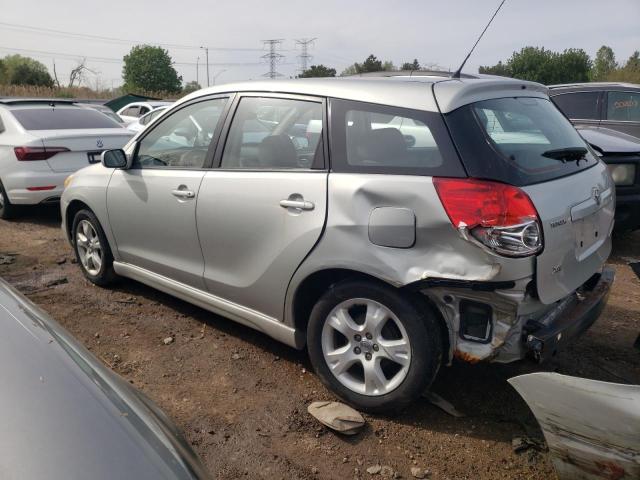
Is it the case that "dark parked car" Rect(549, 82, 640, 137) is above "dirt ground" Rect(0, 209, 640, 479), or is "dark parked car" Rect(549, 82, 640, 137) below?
above

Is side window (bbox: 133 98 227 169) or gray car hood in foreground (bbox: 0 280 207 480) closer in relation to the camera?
gray car hood in foreground (bbox: 0 280 207 480)

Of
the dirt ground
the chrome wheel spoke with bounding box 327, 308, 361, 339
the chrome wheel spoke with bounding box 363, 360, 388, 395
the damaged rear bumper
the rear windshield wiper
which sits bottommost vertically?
the dirt ground

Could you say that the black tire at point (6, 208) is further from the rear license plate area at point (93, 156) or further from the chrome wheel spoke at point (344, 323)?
the chrome wheel spoke at point (344, 323)

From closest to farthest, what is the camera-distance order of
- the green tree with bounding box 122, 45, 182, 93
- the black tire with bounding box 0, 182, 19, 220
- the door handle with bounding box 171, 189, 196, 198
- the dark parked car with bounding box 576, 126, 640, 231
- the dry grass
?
the door handle with bounding box 171, 189, 196, 198 → the dark parked car with bounding box 576, 126, 640, 231 → the black tire with bounding box 0, 182, 19, 220 → the dry grass → the green tree with bounding box 122, 45, 182, 93

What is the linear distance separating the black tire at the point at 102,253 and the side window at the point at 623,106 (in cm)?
702

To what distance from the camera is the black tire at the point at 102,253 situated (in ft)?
14.8

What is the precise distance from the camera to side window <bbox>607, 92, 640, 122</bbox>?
25.5 feet

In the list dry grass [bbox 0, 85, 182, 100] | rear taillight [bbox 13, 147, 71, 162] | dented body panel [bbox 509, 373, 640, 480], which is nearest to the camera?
dented body panel [bbox 509, 373, 640, 480]

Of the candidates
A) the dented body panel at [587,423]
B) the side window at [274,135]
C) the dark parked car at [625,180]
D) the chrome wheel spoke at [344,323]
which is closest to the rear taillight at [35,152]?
the side window at [274,135]

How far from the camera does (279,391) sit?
10.4 ft

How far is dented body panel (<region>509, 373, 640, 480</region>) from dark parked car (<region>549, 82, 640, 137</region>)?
6502mm

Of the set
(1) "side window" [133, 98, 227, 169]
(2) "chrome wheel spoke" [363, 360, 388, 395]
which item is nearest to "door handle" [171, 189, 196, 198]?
(1) "side window" [133, 98, 227, 169]

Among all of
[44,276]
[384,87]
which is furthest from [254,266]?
[44,276]

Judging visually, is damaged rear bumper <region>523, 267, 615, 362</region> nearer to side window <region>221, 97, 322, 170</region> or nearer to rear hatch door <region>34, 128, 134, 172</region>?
side window <region>221, 97, 322, 170</region>
